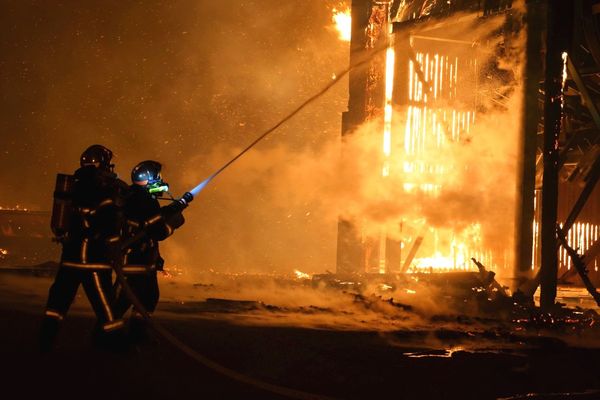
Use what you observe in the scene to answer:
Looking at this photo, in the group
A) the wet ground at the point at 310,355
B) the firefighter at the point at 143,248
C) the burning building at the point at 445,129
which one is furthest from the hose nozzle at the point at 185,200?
the burning building at the point at 445,129

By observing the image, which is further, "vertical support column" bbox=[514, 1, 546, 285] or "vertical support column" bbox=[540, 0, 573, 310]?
"vertical support column" bbox=[514, 1, 546, 285]

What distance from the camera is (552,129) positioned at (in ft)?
32.7

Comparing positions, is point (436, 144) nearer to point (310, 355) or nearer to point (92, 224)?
point (310, 355)

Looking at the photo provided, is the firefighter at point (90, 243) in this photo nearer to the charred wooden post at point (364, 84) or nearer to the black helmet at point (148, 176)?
the black helmet at point (148, 176)

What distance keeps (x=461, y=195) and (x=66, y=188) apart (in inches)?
346

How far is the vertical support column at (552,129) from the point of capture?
986 centimetres

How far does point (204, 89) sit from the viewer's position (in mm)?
24578

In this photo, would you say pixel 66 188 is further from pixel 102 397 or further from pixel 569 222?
pixel 569 222

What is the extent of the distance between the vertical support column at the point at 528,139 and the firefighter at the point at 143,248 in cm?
610

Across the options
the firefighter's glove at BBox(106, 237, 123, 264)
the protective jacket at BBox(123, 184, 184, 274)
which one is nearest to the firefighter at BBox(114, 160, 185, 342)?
the protective jacket at BBox(123, 184, 184, 274)

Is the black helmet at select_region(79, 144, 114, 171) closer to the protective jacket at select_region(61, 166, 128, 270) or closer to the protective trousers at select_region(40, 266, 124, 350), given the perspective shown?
the protective jacket at select_region(61, 166, 128, 270)

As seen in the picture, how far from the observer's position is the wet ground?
16.1ft

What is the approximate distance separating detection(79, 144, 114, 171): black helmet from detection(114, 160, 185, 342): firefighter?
1.16 feet

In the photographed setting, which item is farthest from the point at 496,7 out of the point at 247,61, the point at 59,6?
the point at 59,6
